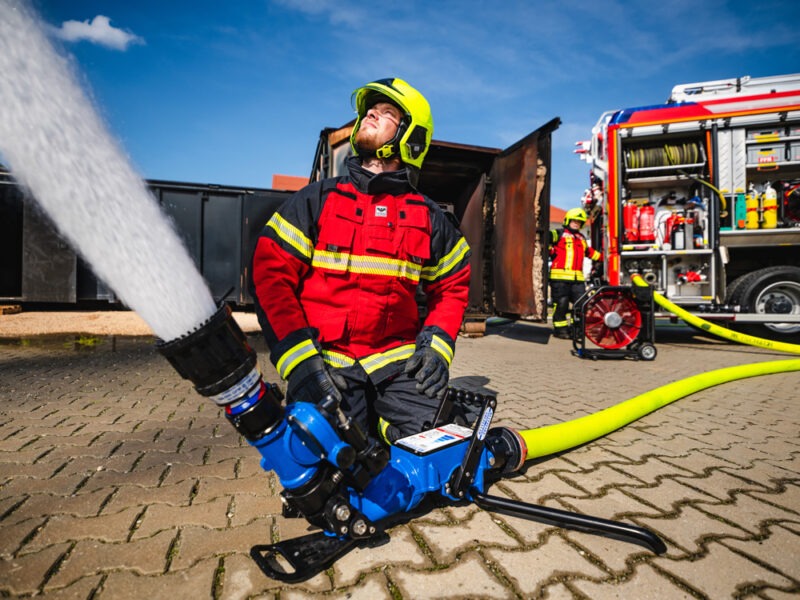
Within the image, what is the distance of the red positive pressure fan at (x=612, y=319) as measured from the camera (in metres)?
5.81

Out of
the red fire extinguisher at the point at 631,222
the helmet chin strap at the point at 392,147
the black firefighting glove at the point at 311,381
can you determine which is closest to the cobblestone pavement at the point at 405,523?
the black firefighting glove at the point at 311,381

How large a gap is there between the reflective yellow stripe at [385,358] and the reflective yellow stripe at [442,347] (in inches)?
5.3

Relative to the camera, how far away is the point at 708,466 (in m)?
2.42

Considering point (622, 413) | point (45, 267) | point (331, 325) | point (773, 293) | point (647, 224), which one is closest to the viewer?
point (331, 325)

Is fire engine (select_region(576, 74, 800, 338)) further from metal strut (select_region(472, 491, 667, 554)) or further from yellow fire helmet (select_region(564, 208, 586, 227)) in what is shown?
metal strut (select_region(472, 491, 667, 554))

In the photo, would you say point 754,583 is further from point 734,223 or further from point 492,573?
point 734,223

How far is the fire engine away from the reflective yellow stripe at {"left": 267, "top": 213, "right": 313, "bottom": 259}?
20.9 feet

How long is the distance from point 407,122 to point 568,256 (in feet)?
20.4

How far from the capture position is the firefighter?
71.6 inches

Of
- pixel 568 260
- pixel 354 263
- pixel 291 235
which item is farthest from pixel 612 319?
pixel 291 235

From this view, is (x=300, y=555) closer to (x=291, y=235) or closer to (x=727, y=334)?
(x=291, y=235)

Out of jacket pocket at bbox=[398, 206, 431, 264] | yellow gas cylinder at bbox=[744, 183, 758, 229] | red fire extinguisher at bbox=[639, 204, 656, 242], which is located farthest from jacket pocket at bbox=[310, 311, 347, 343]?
yellow gas cylinder at bbox=[744, 183, 758, 229]

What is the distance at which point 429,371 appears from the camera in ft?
6.24

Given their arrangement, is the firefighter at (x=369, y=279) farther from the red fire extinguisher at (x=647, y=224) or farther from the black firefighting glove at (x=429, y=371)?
the red fire extinguisher at (x=647, y=224)
